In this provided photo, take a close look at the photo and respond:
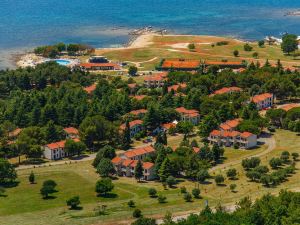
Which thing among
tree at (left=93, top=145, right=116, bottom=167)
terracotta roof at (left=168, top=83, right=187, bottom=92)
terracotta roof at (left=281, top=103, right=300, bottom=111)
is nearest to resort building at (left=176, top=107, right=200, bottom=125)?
terracotta roof at (left=168, top=83, right=187, bottom=92)

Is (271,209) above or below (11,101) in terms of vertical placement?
below

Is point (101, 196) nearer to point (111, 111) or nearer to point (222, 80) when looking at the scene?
point (111, 111)

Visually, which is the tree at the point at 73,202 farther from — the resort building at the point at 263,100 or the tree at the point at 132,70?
the tree at the point at 132,70

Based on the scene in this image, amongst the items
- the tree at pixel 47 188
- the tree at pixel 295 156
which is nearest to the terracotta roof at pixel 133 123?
the tree at pixel 47 188

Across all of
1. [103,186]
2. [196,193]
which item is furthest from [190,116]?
[103,186]

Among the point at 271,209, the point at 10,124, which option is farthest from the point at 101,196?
the point at 10,124

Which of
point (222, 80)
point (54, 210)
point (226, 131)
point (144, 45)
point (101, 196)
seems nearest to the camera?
point (54, 210)

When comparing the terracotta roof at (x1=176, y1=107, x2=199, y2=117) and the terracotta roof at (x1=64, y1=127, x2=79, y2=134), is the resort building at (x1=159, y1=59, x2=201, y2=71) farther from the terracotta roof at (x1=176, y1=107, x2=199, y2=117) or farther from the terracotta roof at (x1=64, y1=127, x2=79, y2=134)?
the terracotta roof at (x1=64, y1=127, x2=79, y2=134)
